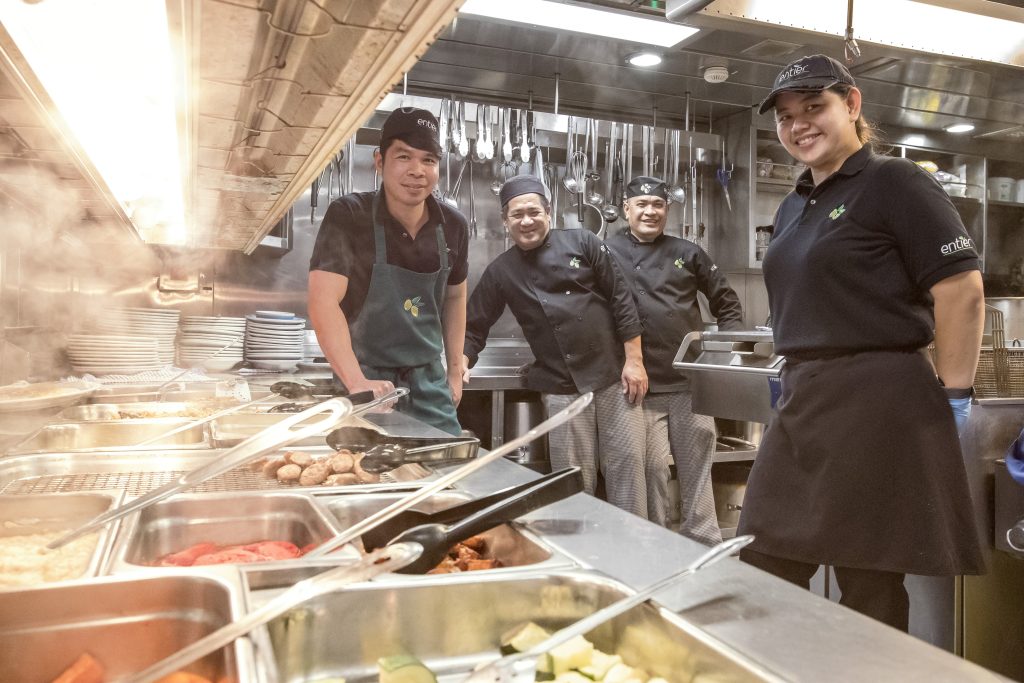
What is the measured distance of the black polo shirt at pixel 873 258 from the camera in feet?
5.41

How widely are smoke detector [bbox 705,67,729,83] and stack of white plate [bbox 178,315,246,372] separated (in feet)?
10.2

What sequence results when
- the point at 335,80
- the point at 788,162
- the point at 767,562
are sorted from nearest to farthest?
the point at 335,80, the point at 767,562, the point at 788,162

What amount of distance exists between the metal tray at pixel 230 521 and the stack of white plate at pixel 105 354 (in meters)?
2.40

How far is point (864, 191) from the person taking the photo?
1.74 meters

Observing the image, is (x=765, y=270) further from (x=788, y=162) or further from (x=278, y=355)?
(x=788, y=162)

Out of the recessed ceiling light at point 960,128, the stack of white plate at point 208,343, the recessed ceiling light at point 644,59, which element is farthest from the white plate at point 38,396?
the recessed ceiling light at point 960,128

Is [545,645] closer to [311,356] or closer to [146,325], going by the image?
[146,325]

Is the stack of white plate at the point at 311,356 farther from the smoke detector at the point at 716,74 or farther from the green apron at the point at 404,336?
the smoke detector at the point at 716,74

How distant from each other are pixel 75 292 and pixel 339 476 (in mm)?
3329

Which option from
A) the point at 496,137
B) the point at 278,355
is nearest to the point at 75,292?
the point at 278,355

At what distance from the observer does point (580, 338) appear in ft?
13.4

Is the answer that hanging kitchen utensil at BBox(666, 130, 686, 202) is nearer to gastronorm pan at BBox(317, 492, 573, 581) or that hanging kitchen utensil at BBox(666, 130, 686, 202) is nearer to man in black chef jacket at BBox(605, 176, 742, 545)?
man in black chef jacket at BBox(605, 176, 742, 545)

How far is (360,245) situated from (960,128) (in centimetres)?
539

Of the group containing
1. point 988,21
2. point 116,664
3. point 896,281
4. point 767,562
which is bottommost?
point 767,562
